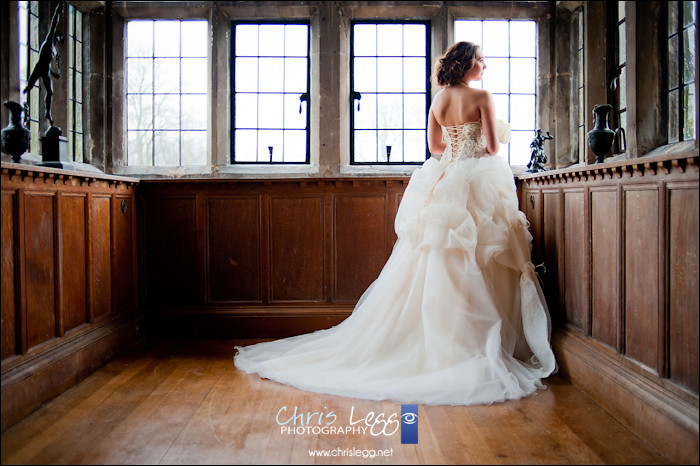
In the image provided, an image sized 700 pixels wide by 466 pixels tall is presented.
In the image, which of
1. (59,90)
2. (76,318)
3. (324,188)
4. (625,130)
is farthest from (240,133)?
(625,130)

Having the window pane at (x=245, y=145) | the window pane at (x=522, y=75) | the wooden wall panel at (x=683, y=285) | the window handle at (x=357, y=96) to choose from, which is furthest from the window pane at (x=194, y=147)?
the wooden wall panel at (x=683, y=285)

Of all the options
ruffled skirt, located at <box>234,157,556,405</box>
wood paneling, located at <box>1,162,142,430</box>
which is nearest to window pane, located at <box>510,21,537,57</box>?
ruffled skirt, located at <box>234,157,556,405</box>

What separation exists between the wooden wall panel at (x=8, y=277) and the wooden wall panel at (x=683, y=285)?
9.96 ft

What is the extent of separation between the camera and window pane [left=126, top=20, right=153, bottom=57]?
17.2ft

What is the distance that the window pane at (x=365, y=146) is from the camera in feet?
17.3

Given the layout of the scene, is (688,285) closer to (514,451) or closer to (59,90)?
(514,451)

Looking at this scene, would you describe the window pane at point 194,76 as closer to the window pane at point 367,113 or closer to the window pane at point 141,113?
the window pane at point 141,113

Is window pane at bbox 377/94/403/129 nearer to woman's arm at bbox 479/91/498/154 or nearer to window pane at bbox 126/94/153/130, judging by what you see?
woman's arm at bbox 479/91/498/154

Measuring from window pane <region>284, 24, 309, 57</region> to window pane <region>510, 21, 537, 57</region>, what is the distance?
1950 millimetres

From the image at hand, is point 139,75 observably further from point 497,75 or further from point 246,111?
point 497,75

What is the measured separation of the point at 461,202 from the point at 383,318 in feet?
2.82

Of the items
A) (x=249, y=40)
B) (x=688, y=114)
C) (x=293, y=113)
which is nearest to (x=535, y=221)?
(x=688, y=114)

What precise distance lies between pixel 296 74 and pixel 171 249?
2.00 meters

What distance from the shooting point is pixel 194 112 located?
528 cm
